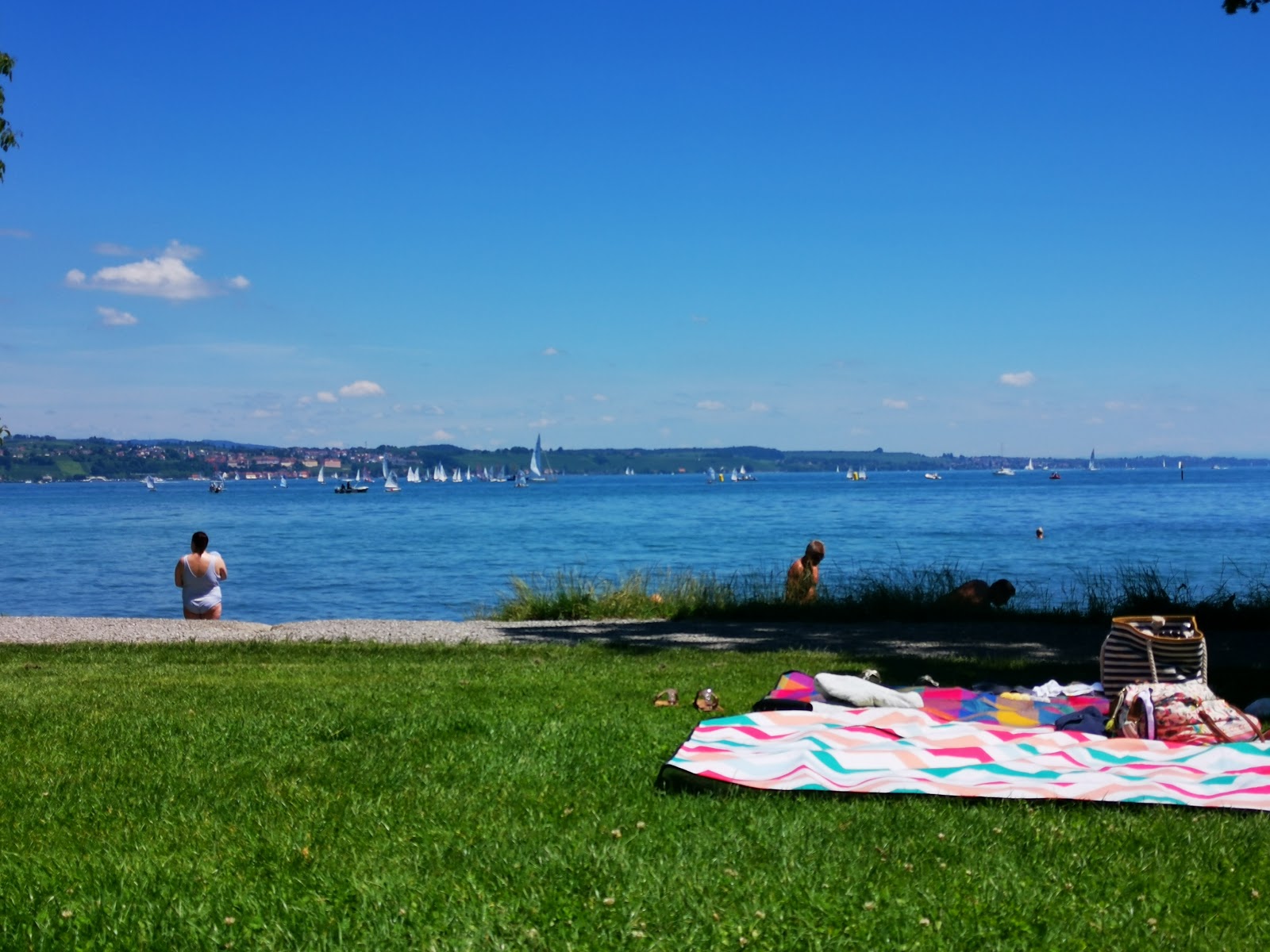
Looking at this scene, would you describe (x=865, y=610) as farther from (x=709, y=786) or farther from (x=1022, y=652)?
(x=709, y=786)

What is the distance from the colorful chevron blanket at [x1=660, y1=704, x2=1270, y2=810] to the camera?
5.70m

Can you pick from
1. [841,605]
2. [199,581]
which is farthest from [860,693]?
[199,581]

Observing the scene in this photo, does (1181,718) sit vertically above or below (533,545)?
above

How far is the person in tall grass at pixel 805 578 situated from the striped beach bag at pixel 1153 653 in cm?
885

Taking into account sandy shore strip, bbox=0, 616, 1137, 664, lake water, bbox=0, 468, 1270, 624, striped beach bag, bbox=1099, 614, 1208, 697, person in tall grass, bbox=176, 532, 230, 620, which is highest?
striped beach bag, bbox=1099, 614, 1208, 697

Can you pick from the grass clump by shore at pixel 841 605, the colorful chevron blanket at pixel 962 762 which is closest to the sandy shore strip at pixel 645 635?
the grass clump by shore at pixel 841 605

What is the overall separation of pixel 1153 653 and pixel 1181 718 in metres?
1.58

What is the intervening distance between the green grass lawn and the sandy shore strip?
614 cm

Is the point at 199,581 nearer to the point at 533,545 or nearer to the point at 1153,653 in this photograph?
the point at 1153,653

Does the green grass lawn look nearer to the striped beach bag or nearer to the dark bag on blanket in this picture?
the dark bag on blanket

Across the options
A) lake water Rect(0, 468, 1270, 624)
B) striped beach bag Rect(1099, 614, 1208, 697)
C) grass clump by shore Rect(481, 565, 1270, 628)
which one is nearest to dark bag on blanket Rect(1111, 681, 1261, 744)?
striped beach bag Rect(1099, 614, 1208, 697)

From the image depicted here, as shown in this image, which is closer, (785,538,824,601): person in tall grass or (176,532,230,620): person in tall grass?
(176,532,230,620): person in tall grass

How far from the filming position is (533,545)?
57.3 m

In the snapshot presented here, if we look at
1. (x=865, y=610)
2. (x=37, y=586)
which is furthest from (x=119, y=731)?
(x=37, y=586)
